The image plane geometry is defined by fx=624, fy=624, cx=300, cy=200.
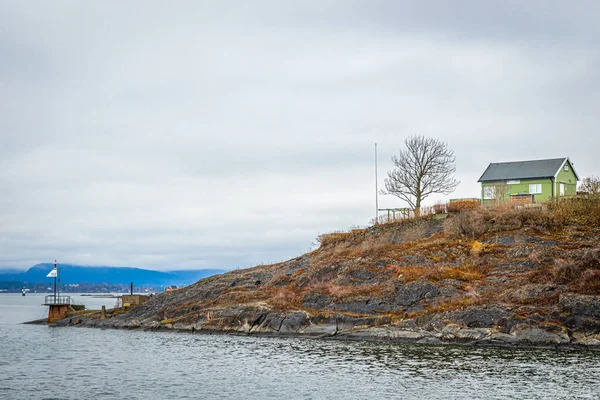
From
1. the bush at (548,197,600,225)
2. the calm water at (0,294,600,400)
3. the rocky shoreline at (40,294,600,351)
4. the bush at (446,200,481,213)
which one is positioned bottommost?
the calm water at (0,294,600,400)

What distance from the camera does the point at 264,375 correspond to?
36.7 m

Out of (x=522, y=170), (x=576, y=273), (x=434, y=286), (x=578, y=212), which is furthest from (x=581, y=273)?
(x=522, y=170)

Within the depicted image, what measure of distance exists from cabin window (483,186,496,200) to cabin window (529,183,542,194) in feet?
14.6

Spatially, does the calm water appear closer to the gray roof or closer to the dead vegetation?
the dead vegetation

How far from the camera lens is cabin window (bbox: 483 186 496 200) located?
77.2 m

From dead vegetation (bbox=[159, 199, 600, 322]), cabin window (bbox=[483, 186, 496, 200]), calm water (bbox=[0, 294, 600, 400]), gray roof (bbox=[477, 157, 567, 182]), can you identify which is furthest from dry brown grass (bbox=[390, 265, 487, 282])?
gray roof (bbox=[477, 157, 567, 182])

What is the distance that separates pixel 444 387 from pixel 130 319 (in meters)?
48.0

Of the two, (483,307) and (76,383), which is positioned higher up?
(483,307)

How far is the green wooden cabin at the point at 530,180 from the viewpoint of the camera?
7594 centimetres

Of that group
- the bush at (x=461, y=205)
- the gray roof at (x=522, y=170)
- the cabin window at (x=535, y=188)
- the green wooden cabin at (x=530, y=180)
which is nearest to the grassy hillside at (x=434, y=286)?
the bush at (x=461, y=205)

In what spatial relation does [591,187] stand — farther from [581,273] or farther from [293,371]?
[293,371]

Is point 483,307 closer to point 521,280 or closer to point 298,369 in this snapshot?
point 521,280

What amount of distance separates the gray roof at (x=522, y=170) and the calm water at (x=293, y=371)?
1522 inches

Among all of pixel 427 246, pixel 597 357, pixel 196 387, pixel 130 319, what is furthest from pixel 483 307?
pixel 130 319
